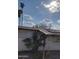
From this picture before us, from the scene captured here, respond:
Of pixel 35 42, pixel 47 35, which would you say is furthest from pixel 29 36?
pixel 47 35

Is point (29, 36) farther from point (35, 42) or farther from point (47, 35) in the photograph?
point (47, 35)

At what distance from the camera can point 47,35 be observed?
2.80 metres

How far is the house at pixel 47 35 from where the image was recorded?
106 inches

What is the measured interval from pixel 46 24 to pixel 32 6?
1.11 ft

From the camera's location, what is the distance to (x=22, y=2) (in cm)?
269

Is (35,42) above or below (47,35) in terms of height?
below

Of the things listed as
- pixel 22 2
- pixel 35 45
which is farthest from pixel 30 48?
pixel 22 2

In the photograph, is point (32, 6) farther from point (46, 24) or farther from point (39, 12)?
point (46, 24)

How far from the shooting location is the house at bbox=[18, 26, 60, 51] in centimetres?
269
